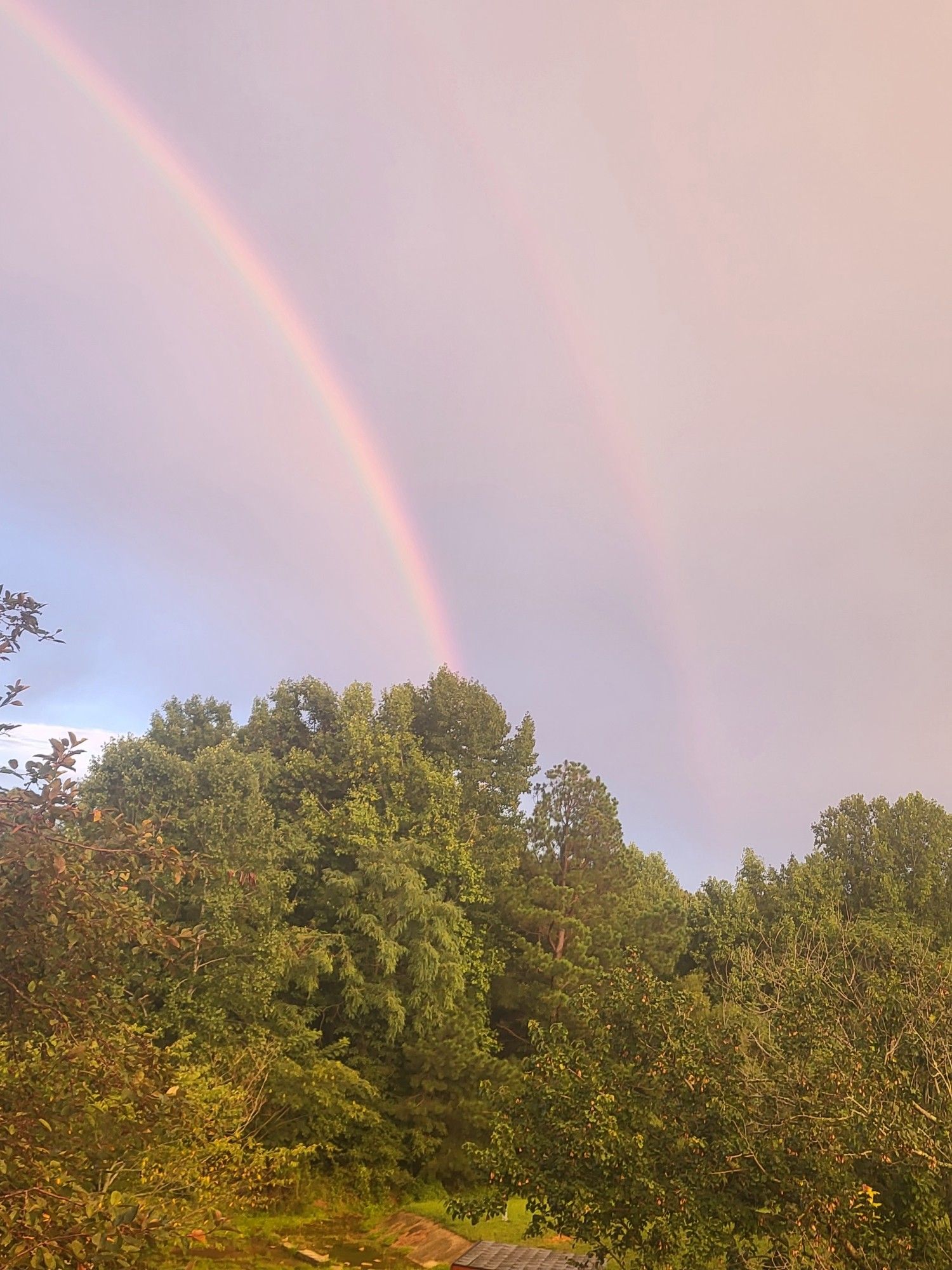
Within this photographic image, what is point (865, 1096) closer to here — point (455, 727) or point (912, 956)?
point (912, 956)

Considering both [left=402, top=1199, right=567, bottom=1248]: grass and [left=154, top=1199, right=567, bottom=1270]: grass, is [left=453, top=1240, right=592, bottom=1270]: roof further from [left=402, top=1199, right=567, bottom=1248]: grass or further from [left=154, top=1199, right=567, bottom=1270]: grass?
[left=402, top=1199, right=567, bottom=1248]: grass

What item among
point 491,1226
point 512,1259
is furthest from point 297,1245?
point 512,1259

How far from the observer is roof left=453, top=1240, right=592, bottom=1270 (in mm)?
13492

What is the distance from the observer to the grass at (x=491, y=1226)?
2042cm

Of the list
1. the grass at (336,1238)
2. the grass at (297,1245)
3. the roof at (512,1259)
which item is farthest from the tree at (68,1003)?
the grass at (336,1238)

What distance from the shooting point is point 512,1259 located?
556 inches

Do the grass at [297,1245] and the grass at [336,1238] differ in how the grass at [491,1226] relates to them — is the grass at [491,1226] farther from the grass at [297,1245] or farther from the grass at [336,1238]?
the grass at [297,1245]

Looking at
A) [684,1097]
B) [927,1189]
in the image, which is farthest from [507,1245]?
[927,1189]

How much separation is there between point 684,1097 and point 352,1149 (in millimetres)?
16012

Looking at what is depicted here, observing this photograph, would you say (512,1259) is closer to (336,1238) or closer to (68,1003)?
(336,1238)

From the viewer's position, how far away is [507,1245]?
1527 centimetres

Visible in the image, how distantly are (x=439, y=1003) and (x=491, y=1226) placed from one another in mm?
5552

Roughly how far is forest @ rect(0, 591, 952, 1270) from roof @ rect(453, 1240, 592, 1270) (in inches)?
43.3

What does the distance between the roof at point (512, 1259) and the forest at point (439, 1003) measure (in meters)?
1.10
